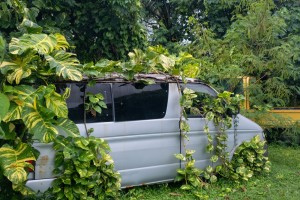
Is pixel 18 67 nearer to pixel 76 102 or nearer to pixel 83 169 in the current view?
pixel 76 102

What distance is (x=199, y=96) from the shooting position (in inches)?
205

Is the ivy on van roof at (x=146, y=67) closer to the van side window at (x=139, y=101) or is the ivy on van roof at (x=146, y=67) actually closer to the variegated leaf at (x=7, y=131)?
the van side window at (x=139, y=101)

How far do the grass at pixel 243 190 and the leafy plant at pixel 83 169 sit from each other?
23.6 inches

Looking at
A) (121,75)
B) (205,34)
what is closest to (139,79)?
(121,75)

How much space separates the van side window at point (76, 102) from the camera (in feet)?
13.2

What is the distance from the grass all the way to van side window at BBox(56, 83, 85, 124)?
1162 millimetres

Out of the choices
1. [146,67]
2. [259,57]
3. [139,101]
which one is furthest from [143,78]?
[259,57]

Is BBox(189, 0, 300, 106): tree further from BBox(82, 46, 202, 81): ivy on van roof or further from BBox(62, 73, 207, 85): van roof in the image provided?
BBox(62, 73, 207, 85): van roof

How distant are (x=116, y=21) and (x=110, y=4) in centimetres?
43

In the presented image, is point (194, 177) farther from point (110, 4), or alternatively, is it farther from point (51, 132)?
point (110, 4)

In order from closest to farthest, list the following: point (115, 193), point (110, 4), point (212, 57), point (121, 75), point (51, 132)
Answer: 1. point (51, 132)
2. point (115, 193)
3. point (121, 75)
4. point (110, 4)
5. point (212, 57)

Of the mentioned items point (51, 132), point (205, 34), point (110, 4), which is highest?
point (110, 4)

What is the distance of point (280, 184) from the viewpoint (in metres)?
5.26

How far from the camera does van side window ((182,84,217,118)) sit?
497 centimetres
